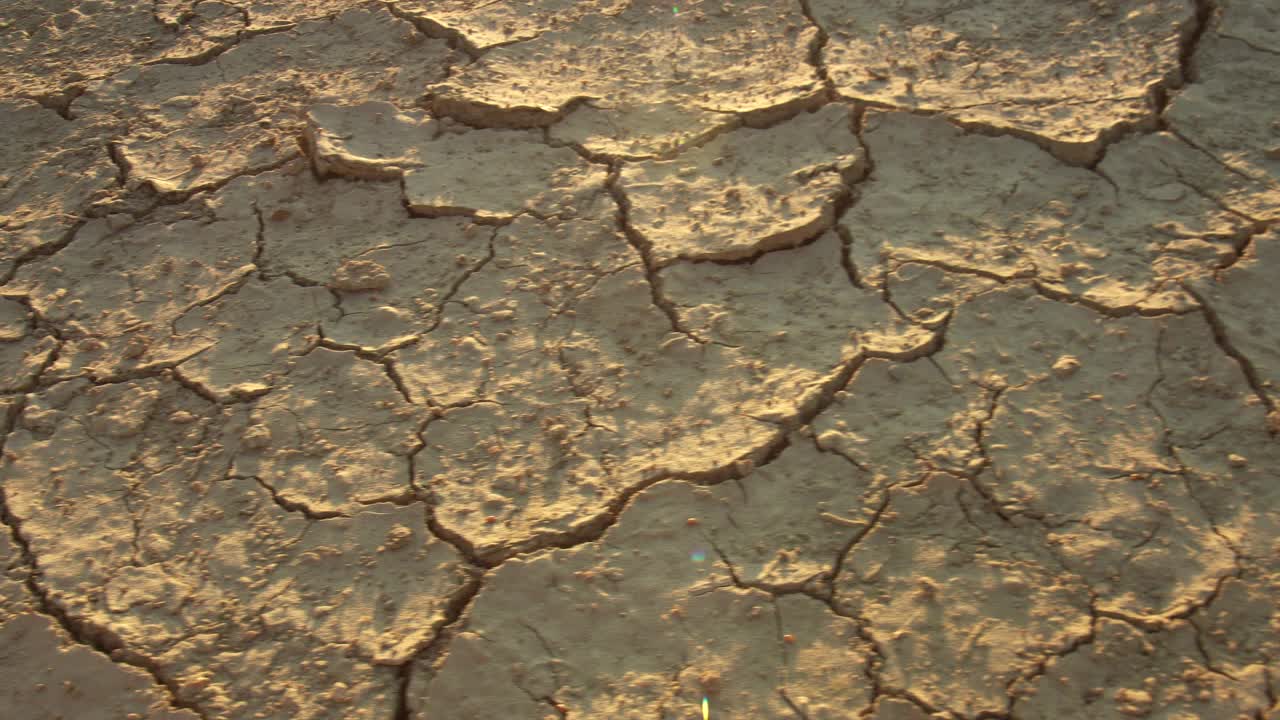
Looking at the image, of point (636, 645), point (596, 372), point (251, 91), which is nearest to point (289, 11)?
point (251, 91)

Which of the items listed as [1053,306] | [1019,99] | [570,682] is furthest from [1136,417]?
[570,682]

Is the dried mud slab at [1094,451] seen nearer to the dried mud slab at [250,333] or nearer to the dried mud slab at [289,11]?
the dried mud slab at [250,333]

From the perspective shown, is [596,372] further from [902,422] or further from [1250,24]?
[1250,24]

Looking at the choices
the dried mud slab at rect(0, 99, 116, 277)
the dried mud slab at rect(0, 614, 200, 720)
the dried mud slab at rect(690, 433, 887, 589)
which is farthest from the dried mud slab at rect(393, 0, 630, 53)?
the dried mud slab at rect(0, 614, 200, 720)

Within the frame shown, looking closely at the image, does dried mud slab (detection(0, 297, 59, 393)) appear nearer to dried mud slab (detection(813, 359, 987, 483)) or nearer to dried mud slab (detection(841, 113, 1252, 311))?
dried mud slab (detection(813, 359, 987, 483))

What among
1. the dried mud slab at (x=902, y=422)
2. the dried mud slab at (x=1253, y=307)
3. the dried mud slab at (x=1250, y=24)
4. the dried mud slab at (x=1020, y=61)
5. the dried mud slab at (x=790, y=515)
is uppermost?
the dried mud slab at (x=1250, y=24)

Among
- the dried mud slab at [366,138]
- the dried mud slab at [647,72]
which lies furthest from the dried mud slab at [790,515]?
the dried mud slab at [366,138]
